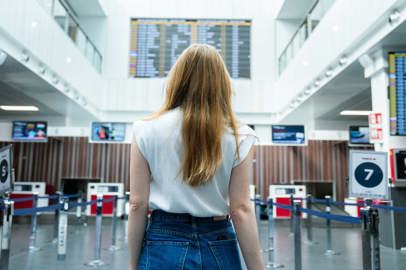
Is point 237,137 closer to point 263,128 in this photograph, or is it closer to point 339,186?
point 339,186

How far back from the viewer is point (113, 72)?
16969mm

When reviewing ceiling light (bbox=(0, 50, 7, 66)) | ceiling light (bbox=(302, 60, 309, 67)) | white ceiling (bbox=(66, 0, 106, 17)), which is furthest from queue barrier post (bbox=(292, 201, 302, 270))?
white ceiling (bbox=(66, 0, 106, 17))

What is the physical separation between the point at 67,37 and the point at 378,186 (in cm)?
989

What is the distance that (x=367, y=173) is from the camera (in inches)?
171

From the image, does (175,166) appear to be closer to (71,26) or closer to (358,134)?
(71,26)

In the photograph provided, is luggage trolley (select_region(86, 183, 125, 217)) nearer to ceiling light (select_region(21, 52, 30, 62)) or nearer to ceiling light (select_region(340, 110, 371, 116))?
ceiling light (select_region(21, 52, 30, 62))

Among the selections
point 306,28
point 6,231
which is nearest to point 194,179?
point 6,231

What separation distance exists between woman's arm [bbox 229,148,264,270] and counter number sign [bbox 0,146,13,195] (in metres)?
Answer: 3.25

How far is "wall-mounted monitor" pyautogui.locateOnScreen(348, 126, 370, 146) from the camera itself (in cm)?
1267

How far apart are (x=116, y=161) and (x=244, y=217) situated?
44.4ft

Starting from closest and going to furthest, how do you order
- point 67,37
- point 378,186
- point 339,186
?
point 378,186
point 67,37
point 339,186

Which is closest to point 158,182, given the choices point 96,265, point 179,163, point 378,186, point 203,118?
point 179,163

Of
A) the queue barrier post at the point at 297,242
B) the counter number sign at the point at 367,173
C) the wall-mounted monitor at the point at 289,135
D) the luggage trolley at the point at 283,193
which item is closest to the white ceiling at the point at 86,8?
the wall-mounted monitor at the point at 289,135

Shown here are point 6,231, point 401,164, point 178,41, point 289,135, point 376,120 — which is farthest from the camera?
point 178,41
